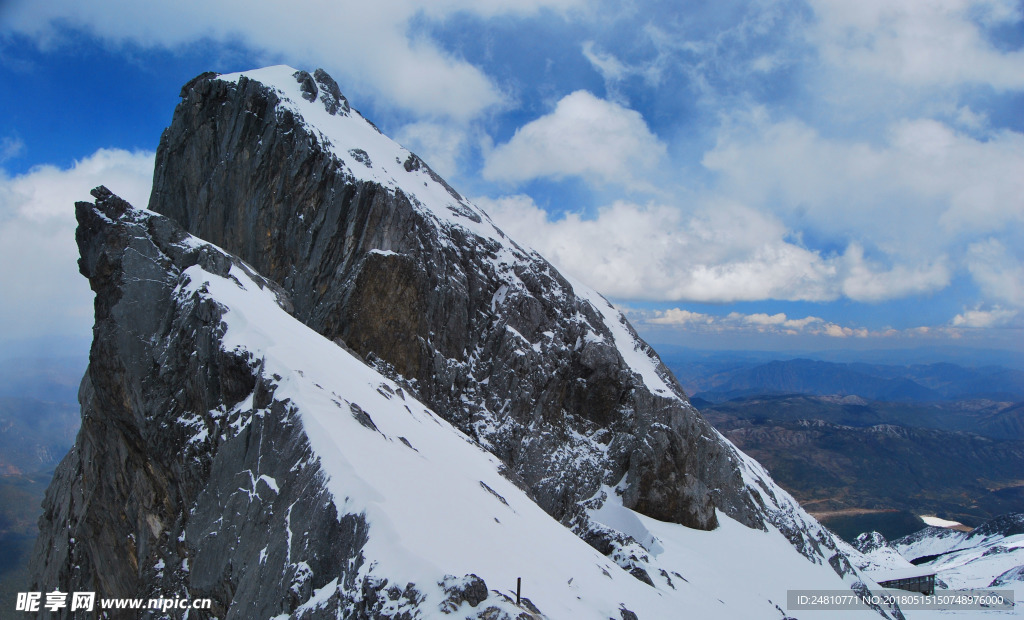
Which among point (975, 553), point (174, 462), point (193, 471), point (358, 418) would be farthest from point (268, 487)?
point (975, 553)

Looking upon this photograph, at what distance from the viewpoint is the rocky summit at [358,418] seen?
57.5ft

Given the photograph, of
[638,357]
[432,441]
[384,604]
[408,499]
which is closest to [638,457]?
[638,357]

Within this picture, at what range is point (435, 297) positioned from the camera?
47.7 m

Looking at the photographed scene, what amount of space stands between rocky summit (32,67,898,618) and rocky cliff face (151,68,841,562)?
23 cm

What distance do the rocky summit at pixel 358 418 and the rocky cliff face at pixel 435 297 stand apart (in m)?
0.23

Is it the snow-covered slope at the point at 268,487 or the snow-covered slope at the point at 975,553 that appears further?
the snow-covered slope at the point at 975,553

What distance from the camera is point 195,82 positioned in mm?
56281

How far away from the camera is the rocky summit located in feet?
57.5

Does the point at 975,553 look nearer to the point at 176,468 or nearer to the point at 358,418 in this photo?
the point at 358,418

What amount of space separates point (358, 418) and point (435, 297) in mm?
25812

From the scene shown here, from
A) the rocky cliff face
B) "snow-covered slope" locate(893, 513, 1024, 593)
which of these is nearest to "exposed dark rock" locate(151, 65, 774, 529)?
the rocky cliff face

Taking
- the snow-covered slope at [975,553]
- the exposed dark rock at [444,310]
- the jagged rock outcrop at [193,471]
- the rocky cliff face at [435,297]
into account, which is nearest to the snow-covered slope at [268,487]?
the jagged rock outcrop at [193,471]

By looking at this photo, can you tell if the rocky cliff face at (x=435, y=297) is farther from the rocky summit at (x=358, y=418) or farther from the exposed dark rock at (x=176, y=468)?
the exposed dark rock at (x=176, y=468)

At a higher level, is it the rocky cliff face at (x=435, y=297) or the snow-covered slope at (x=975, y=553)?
the rocky cliff face at (x=435, y=297)
